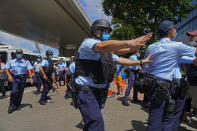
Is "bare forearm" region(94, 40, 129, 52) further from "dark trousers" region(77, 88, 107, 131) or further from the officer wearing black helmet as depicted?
"dark trousers" region(77, 88, 107, 131)

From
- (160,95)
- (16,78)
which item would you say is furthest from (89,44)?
(16,78)

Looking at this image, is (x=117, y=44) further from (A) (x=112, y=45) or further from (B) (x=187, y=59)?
(B) (x=187, y=59)

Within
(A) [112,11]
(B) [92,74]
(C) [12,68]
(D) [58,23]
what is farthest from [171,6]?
(D) [58,23]

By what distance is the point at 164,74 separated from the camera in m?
2.39

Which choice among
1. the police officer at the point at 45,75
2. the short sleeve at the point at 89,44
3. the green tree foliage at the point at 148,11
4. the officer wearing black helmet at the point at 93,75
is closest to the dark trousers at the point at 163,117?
the officer wearing black helmet at the point at 93,75

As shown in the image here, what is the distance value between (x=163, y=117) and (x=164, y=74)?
609 mm

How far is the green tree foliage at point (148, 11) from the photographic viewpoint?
11004mm

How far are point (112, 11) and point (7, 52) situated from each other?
8.19m

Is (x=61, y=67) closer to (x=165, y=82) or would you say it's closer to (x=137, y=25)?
(x=137, y=25)

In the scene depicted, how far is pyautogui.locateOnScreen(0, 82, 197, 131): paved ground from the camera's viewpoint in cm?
383

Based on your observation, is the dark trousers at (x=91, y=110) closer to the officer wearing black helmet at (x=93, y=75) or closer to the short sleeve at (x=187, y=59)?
the officer wearing black helmet at (x=93, y=75)

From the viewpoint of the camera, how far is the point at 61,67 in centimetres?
1232

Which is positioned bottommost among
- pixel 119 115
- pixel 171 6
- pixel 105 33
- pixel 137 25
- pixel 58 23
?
pixel 119 115

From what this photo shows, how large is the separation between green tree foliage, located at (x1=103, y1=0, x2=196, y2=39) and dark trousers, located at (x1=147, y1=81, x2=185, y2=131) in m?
9.47
